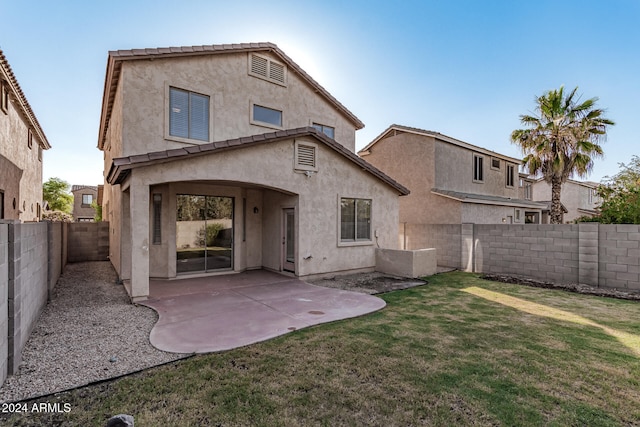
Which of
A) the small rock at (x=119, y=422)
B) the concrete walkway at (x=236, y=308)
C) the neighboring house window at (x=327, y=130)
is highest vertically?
the neighboring house window at (x=327, y=130)

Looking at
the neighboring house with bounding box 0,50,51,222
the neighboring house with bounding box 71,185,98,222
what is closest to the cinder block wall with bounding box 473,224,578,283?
the neighboring house with bounding box 0,50,51,222

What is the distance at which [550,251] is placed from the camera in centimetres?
1145

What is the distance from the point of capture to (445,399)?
147 inches

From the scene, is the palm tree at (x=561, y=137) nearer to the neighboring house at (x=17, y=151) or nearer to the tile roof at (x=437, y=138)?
the tile roof at (x=437, y=138)

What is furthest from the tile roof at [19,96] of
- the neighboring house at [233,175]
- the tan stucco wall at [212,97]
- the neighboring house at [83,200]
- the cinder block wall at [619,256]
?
the neighboring house at [83,200]

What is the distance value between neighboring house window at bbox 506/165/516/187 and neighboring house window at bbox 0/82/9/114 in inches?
1166

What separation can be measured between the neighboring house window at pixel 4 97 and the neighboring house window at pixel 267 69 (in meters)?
10.4

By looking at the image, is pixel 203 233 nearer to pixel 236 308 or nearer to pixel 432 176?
pixel 236 308

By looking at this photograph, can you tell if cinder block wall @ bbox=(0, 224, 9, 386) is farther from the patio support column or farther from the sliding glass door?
the sliding glass door

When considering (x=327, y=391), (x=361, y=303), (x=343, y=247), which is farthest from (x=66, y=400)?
(x=343, y=247)

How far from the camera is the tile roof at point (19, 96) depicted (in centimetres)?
1180

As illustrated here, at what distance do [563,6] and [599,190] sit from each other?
8.13 m

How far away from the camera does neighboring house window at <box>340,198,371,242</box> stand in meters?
12.4

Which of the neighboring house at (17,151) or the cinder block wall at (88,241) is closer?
the neighboring house at (17,151)
